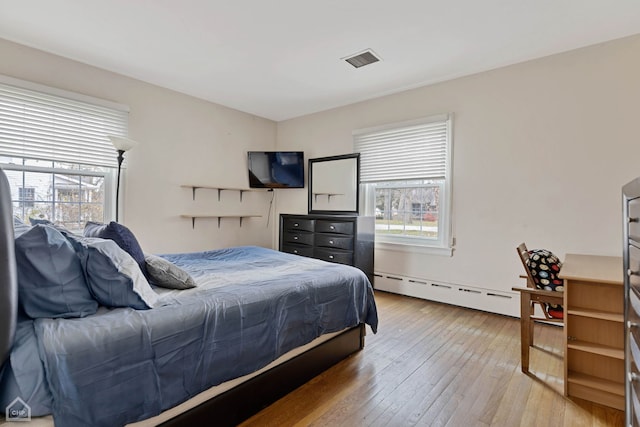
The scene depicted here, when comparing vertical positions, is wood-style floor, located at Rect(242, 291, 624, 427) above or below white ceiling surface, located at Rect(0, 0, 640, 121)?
below

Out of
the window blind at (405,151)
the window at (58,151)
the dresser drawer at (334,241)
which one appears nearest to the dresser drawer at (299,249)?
the dresser drawer at (334,241)

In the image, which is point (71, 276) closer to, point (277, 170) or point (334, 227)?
point (334, 227)

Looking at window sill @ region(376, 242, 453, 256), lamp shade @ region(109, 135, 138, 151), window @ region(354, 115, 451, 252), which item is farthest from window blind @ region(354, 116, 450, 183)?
lamp shade @ region(109, 135, 138, 151)

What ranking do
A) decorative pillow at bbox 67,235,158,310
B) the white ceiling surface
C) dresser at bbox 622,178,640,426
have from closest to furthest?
dresser at bbox 622,178,640,426
decorative pillow at bbox 67,235,158,310
the white ceiling surface

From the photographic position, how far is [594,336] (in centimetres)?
190

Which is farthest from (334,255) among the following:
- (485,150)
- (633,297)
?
(633,297)

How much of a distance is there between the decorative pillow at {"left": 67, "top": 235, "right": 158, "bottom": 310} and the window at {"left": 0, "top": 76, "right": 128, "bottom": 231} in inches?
91.1

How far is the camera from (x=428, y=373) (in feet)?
6.97

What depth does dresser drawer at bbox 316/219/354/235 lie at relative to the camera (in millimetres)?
3895

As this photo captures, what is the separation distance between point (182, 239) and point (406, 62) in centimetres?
352

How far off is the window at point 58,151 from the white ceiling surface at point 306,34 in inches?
19.2

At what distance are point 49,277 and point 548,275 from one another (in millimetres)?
2913

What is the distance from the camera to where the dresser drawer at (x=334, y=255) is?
3.88 m

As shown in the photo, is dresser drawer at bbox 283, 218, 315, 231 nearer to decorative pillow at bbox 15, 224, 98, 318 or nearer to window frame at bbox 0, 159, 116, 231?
window frame at bbox 0, 159, 116, 231
